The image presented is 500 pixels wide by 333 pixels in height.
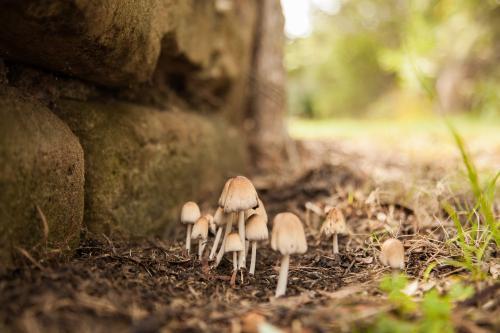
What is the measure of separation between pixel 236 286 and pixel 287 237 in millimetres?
439

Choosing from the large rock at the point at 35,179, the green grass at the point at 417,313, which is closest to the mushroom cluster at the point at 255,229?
the green grass at the point at 417,313

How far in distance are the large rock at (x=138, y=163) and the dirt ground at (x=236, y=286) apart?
20cm

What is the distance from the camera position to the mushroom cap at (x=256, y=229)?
2.14 m

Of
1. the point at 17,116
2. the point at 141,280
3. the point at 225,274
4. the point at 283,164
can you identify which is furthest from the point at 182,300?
the point at 283,164

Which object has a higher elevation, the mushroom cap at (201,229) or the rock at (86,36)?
the rock at (86,36)

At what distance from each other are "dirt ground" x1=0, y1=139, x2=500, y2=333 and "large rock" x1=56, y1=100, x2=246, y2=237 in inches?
8.0

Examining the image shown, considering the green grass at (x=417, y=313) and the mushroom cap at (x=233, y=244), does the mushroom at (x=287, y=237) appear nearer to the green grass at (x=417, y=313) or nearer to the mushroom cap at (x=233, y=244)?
the mushroom cap at (x=233, y=244)

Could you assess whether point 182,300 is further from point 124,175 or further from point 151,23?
point 151,23

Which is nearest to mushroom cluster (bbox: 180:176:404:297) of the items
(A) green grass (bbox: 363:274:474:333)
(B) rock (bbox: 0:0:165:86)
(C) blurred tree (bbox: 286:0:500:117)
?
(A) green grass (bbox: 363:274:474:333)

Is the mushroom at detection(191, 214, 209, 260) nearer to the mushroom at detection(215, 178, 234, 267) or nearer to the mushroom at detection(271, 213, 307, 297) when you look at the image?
the mushroom at detection(215, 178, 234, 267)

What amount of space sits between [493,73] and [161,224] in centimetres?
1176

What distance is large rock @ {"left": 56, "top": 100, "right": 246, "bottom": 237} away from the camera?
2.47m

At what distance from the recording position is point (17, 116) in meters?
1.81

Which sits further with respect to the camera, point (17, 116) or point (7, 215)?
point (17, 116)
